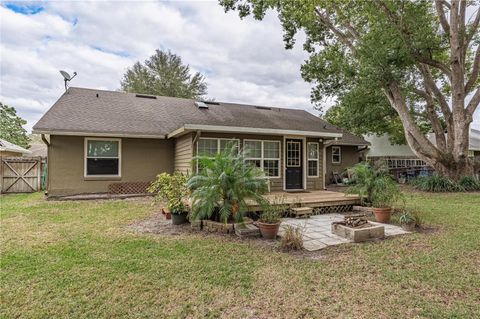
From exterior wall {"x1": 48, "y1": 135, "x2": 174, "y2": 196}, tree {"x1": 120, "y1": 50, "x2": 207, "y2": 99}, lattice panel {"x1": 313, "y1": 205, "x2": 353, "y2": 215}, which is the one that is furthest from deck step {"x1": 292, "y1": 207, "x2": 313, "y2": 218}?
tree {"x1": 120, "y1": 50, "x2": 207, "y2": 99}

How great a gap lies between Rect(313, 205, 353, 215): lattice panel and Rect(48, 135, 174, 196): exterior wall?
6015 mm

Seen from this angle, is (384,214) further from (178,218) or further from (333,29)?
(333,29)

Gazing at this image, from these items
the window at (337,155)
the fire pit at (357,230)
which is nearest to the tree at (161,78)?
the window at (337,155)

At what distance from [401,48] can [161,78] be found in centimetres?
2049

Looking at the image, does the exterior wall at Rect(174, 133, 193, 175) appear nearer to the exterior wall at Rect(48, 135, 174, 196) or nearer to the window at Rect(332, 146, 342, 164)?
the exterior wall at Rect(48, 135, 174, 196)

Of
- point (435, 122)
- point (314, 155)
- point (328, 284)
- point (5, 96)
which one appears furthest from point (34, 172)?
point (435, 122)

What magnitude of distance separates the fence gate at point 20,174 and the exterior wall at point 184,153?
20.7 ft

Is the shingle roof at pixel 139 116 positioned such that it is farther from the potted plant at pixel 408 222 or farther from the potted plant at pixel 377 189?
the potted plant at pixel 408 222

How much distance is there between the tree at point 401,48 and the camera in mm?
10984

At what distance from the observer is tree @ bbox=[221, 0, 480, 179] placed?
10984mm

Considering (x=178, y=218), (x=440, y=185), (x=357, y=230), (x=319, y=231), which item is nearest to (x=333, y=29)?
(x=440, y=185)

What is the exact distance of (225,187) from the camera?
502 cm

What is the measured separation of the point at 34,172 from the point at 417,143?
56.2 feet

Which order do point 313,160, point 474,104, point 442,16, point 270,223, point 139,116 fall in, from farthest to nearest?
point 474,104 → point 442,16 → point 139,116 → point 313,160 → point 270,223
